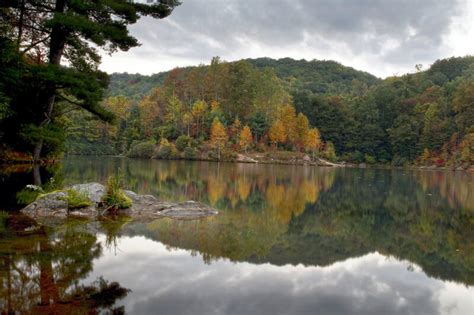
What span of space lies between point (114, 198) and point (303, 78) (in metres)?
142

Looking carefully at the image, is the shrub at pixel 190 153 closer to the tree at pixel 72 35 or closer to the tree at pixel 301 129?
the tree at pixel 301 129

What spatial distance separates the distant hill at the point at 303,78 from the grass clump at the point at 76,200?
120 meters

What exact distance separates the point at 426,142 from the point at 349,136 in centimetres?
1449

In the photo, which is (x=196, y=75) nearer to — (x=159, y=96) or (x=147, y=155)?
(x=159, y=96)

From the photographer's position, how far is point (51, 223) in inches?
423

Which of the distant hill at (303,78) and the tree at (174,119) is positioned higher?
the distant hill at (303,78)

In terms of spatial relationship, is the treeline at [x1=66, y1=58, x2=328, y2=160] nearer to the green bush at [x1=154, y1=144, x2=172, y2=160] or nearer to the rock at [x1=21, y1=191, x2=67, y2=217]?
the green bush at [x1=154, y1=144, x2=172, y2=160]

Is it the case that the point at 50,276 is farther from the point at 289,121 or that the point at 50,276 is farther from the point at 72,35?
the point at 289,121

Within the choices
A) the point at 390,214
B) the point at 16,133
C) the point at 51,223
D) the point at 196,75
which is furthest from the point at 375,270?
the point at 196,75

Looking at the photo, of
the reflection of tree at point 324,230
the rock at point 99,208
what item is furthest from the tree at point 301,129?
the rock at point 99,208

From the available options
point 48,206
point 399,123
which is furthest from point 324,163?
point 48,206

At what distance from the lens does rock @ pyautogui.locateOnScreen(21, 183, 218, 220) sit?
12.2 meters

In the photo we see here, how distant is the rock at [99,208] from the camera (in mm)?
12219

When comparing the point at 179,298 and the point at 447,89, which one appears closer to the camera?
the point at 179,298
